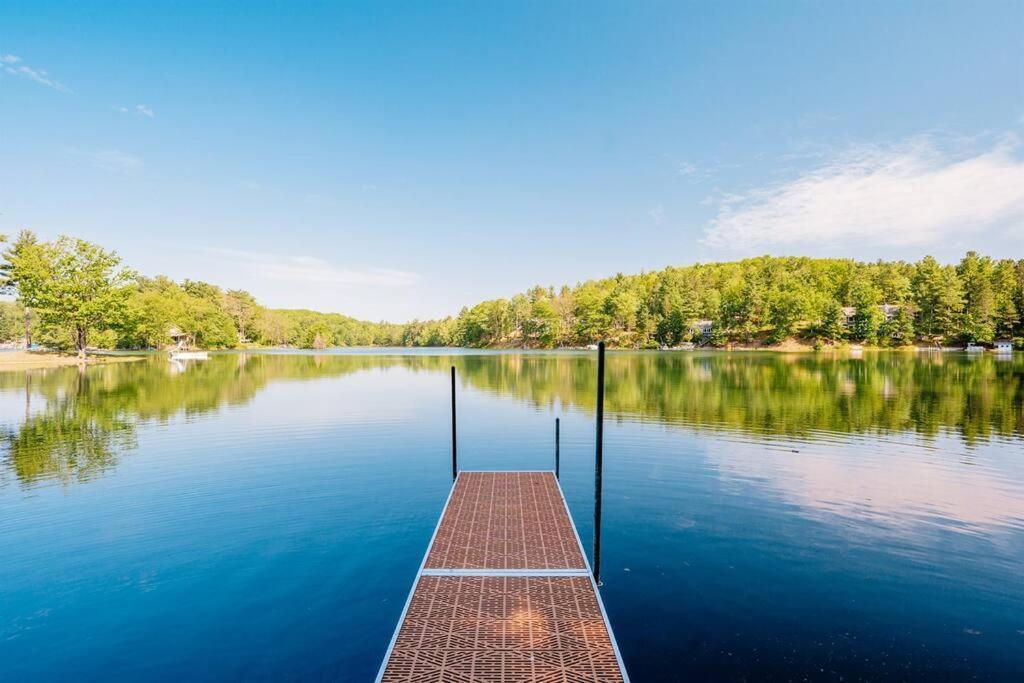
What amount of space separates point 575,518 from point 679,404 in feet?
68.1

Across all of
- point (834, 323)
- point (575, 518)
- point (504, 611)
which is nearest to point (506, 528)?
point (575, 518)

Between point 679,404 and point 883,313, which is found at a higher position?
point 883,313

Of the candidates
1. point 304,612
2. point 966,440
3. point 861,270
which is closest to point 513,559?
point 304,612

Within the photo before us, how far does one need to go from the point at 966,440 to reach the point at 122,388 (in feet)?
174

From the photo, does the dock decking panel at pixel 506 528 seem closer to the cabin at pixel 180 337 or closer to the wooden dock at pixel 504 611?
the wooden dock at pixel 504 611

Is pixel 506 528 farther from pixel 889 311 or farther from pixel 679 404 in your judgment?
pixel 889 311

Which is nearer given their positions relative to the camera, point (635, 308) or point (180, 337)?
point (180, 337)

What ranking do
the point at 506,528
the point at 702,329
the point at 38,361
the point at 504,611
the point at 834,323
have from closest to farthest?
the point at 504,611
the point at 506,528
the point at 38,361
the point at 834,323
the point at 702,329

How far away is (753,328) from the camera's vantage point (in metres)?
118

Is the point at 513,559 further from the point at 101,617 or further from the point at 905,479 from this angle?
the point at 905,479

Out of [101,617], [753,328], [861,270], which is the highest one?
[861,270]

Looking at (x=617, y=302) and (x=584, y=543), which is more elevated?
(x=617, y=302)

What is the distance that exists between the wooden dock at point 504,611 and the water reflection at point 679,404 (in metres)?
9.34

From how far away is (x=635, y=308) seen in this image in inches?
5226
